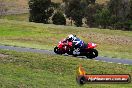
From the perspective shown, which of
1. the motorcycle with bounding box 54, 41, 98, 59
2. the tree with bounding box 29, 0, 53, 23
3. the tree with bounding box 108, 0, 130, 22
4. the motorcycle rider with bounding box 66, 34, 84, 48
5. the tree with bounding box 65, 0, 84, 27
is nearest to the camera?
the motorcycle with bounding box 54, 41, 98, 59

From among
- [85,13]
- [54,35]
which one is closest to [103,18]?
[85,13]

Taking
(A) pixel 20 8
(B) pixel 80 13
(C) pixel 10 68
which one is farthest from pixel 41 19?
(C) pixel 10 68

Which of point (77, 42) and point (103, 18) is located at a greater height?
point (77, 42)

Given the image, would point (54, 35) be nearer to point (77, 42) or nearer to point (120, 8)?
point (77, 42)

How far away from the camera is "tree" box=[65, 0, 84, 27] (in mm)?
85375

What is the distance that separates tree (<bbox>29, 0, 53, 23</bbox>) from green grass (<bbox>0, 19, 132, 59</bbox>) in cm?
1915

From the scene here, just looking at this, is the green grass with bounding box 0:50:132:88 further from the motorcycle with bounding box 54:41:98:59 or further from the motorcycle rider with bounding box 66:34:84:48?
the motorcycle rider with bounding box 66:34:84:48

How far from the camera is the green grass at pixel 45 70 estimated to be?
65.4 feet

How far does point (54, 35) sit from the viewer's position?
49.5 meters

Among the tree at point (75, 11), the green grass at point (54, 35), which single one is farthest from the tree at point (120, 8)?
the green grass at point (54, 35)

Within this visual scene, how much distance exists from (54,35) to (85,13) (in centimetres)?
3901

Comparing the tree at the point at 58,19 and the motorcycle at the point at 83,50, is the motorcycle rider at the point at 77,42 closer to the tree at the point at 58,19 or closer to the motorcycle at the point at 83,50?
the motorcycle at the point at 83,50

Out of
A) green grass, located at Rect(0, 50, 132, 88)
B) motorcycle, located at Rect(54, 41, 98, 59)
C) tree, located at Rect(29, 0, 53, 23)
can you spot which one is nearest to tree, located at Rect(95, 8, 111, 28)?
tree, located at Rect(29, 0, 53, 23)

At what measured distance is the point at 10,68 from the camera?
2283 cm
